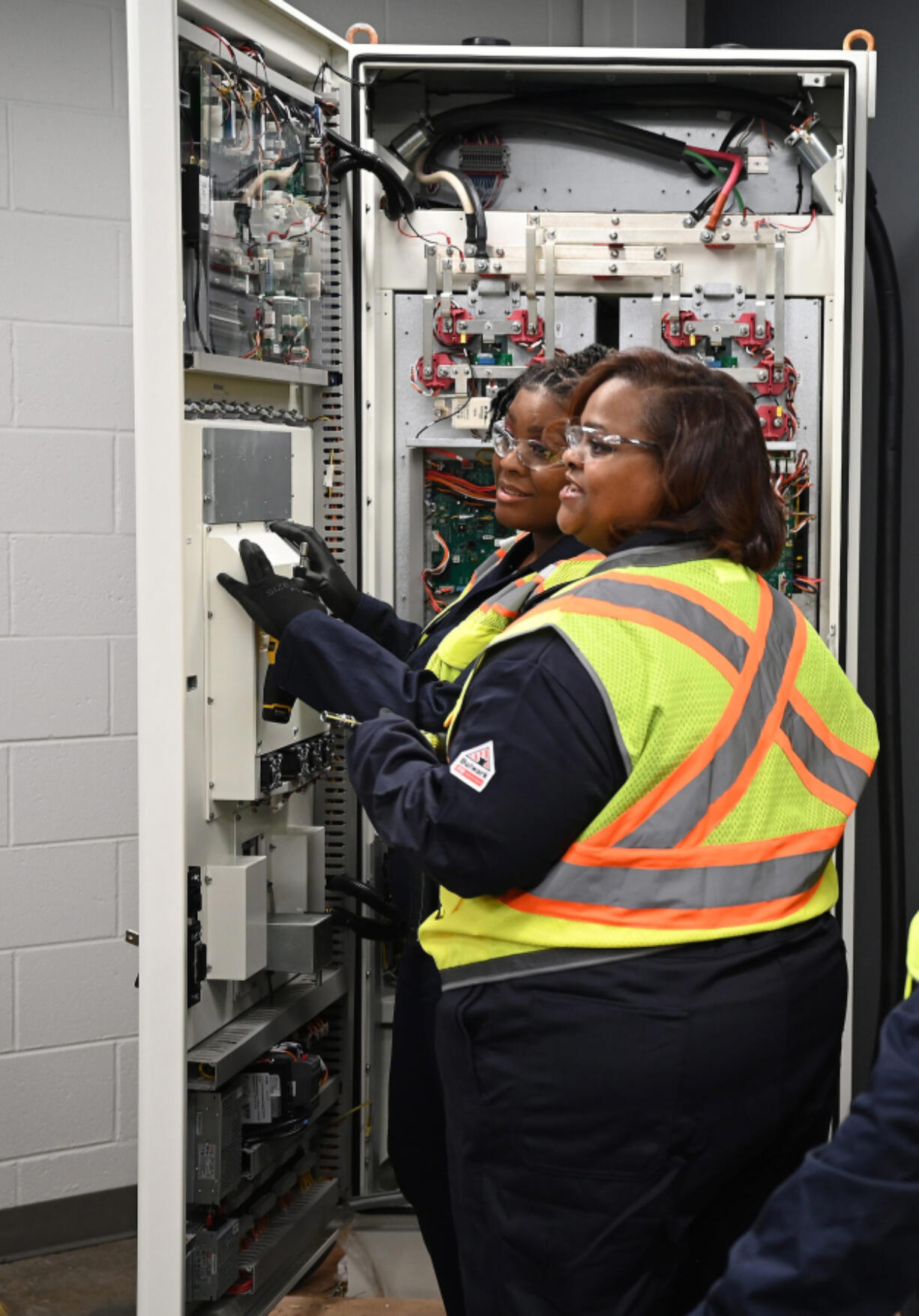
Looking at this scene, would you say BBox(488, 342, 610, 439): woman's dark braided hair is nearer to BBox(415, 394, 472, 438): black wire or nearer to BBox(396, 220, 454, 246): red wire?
BBox(415, 394, 472, 438): black wire

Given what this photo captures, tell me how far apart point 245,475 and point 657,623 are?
1.01 meters

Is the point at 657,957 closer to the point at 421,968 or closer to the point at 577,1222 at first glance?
the point at 577,1222

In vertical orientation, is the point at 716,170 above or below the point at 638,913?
above

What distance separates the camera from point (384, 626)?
2551mm

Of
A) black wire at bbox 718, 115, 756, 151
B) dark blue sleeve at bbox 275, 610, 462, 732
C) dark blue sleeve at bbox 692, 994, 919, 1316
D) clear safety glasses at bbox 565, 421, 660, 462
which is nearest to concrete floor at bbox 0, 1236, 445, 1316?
dark blue sleeve at bbox 275, 610, 462, 732

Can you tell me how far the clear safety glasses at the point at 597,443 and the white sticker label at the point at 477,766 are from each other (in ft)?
1.32

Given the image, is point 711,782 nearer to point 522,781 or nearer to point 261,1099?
point 522,781

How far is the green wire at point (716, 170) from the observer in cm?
297

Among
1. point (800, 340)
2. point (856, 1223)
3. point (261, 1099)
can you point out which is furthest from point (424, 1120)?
point (800, 340)

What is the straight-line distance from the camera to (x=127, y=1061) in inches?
118

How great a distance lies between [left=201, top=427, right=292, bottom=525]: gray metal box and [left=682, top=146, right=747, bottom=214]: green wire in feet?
4.05

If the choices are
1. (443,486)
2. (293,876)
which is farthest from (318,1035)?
(443,486)

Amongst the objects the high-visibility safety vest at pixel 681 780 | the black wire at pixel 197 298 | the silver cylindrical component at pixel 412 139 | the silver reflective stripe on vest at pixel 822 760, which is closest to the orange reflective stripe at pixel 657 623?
the high-visibility safety vest at pixel 681 780

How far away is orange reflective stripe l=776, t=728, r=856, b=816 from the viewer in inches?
59.5
